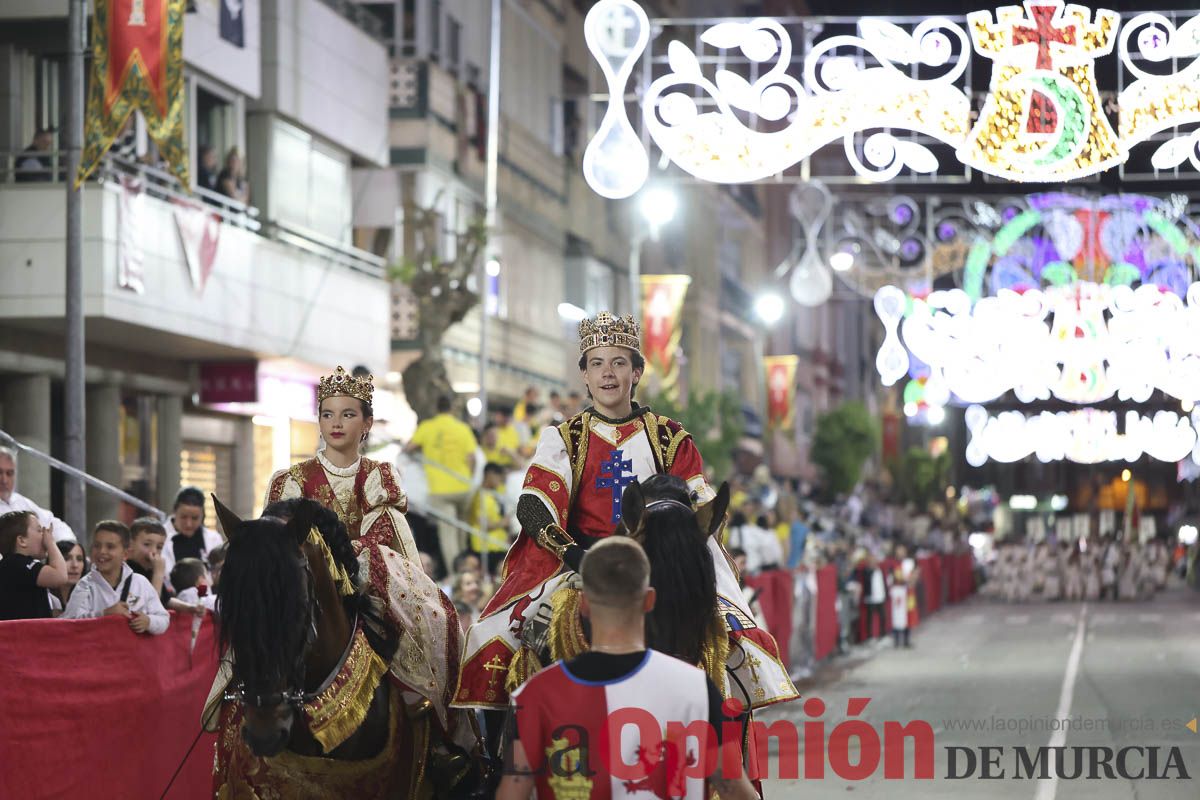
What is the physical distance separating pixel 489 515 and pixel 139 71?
22.0 ft

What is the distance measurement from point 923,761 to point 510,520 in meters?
7.67

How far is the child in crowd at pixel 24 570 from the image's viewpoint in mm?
10438

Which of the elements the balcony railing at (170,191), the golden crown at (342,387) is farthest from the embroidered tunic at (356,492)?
the balcony railing at (170,191)

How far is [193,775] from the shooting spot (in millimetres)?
10641

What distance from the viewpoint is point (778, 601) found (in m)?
24.7

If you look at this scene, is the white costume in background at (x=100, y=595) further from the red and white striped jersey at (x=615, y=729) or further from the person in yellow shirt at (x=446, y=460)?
the person in yellow shirt at (x=446, y=460)

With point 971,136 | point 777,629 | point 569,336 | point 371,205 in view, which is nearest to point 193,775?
point 971,136

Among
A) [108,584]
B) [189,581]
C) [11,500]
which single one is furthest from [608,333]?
[11,500]

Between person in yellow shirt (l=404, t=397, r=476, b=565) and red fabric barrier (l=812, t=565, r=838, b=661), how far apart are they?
8.01 metres

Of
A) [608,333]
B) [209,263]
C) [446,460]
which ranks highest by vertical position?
[209,263]

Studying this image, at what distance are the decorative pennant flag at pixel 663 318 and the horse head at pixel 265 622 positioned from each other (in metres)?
32.7

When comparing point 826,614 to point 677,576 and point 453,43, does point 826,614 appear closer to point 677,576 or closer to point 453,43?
point 453,43

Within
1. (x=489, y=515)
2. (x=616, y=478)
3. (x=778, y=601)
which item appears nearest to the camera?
(x=616, y=478)

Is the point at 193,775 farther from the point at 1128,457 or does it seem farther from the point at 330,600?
the point at 1128,457
